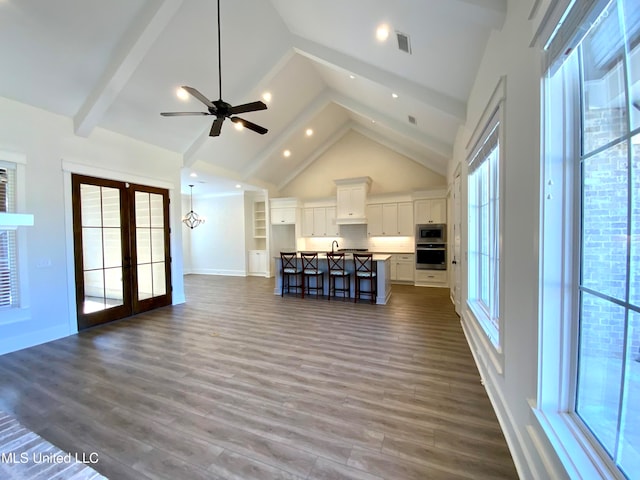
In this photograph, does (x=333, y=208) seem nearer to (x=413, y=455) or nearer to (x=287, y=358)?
(x=287, y=358)

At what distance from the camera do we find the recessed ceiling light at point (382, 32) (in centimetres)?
289

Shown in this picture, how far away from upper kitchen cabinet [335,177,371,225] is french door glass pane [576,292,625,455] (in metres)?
6.40

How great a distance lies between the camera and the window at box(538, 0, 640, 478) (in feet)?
3.09

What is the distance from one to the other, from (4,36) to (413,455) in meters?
5.40

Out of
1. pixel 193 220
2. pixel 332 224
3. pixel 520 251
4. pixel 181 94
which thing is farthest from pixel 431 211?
pixel 193 220

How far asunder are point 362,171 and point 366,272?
383 centimetres

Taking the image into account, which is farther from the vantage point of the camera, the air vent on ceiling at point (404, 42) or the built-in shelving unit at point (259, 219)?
the built-in shelving unit at point (259, 219)

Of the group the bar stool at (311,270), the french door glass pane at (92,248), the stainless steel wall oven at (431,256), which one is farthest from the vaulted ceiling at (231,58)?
the bar stool at (311,270)

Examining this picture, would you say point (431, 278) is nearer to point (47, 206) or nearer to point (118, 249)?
point (118, 249)

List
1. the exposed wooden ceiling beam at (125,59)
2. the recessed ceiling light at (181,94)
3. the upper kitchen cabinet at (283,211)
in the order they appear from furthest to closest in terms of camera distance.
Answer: the upper kitchen cabinet at (283,211)
the recessed ceiling light at (181,94)
the exposed wooden ceiling beam at (125,59)

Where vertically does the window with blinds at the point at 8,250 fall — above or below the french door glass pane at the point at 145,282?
above

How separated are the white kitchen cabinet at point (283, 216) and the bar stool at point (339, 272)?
10.6ft

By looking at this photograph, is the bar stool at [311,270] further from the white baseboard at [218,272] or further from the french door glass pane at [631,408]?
the french door glass pane at [631,408]

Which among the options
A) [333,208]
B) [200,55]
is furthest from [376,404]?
[333,208]
